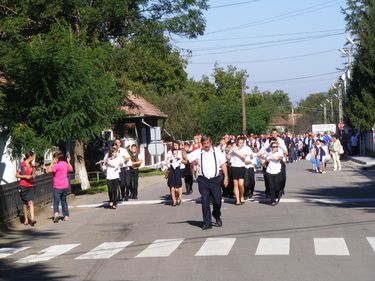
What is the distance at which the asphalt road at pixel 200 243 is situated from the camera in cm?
999

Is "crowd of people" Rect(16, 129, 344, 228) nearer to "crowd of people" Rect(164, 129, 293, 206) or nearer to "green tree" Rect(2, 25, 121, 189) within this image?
"crowd of people" Rect(164, 129, 293, 206)

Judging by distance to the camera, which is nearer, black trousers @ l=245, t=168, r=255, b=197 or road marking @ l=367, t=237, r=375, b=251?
road marking @ l=367, t=237, r=375, b=251

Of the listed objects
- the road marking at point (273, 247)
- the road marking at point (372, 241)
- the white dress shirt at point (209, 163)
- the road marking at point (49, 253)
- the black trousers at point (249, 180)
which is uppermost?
the white dress shirt at point (209, 163)

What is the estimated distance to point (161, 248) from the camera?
12.3 meters

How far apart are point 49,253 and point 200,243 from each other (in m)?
2.49

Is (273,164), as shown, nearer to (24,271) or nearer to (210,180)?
(210,180)

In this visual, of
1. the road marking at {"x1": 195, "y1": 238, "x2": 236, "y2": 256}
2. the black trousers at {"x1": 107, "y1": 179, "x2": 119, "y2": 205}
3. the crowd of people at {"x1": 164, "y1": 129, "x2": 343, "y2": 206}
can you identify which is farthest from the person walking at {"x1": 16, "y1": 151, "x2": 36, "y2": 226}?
the road marking at {"x1": 195, "y1": 238, "x2": 236, "y2": 256}

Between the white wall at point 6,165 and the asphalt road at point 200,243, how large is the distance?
485cm

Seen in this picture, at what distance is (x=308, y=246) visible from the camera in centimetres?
1199

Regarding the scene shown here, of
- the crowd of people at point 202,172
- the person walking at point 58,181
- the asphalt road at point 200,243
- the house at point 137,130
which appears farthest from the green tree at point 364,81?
the person walking at point 58,181

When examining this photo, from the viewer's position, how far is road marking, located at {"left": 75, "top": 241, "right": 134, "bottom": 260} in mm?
11762

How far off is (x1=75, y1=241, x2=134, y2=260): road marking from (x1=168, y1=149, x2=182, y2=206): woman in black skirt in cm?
723

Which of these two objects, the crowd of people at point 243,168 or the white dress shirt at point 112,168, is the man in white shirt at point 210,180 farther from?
the white dress shirt at point 112,168

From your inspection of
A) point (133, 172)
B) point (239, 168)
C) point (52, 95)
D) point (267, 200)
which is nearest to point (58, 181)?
point (239, 168)
